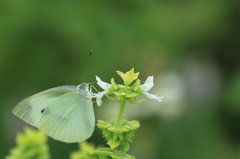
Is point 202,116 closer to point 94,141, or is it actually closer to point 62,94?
point 94,141

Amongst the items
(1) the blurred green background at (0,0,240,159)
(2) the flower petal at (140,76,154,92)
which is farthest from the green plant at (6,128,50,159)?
(1) the blurred green background at (0,0,240,159)

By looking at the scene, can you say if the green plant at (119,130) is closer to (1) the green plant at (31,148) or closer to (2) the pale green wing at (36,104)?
(1) the green plant at (31,148)

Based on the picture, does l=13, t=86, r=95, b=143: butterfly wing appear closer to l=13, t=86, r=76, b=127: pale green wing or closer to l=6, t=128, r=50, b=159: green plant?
l=13, t=86, r=76, b=127: pale green wing

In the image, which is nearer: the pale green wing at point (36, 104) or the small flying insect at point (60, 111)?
the small flying insect at point (60, 111)

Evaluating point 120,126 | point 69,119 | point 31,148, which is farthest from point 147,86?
point 69,119

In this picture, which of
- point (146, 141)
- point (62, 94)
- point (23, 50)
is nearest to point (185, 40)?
point (146, 141)

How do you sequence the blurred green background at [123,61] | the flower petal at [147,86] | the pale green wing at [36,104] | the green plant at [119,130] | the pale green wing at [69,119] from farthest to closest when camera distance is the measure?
the blurred green background at [123,61] < the pale green wing at [36,104] < the pale green wing at [69,119] < the flower petal at [147,86] < the green plant at [119,130]

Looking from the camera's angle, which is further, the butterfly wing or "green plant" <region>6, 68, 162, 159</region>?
the butterfly wing

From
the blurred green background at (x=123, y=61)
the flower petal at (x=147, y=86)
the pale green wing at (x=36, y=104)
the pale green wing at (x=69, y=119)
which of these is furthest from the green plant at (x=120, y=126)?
the blurred green background at (x=123, y=61)
